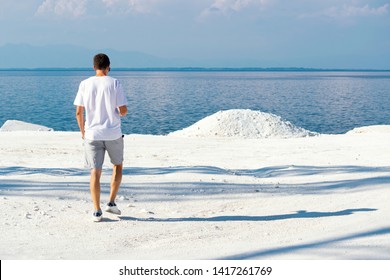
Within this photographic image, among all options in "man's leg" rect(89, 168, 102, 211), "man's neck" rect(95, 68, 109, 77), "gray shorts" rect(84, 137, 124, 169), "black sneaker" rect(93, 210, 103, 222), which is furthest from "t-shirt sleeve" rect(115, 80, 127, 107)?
"black sneaker" rect(93, 210, 103, 222)

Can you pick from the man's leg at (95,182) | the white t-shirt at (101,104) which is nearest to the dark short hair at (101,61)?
the white t-shirt at (101,104)

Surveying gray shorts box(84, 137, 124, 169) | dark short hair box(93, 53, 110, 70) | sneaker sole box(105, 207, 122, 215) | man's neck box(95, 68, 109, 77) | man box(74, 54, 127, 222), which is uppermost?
dark short hair box(93, 53, 110, 70)

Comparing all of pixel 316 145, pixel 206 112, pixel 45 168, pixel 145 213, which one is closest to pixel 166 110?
pixel 206 112

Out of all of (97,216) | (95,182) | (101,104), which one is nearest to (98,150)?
(95,182)

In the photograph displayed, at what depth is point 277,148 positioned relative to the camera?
1636cm

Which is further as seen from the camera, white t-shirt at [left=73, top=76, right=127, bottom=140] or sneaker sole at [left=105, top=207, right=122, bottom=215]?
sneaker sole at [left=105, top=207, right=122, bottom=215]

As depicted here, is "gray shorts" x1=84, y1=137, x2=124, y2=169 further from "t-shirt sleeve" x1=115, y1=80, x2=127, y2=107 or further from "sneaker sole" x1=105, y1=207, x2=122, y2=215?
"sneaker sole" x1=105, y1=207, x2=122, y2=215

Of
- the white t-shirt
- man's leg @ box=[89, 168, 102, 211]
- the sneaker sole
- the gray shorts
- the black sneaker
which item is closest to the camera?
the white t-shirt

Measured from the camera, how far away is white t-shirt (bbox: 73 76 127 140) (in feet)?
22.1

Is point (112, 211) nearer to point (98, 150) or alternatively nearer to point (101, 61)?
point (98, 150)

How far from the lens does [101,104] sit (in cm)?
674

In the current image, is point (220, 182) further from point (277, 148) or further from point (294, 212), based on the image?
point (277, 148)

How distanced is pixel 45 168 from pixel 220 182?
3674 millimetres

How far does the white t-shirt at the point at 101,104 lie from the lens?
6727 mm
